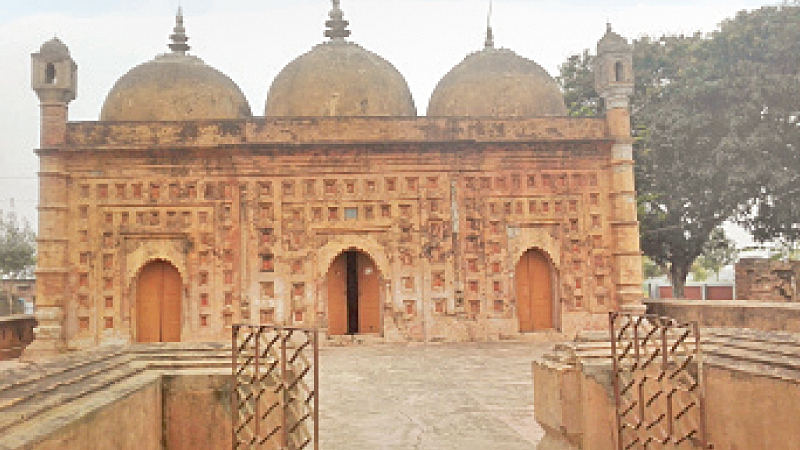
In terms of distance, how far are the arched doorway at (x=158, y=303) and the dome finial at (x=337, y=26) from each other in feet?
27.1

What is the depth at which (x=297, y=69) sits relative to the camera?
15.1 m

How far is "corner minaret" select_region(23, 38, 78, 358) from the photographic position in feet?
40.0

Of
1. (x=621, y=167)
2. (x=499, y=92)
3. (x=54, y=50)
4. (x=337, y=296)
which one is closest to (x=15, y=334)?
(x=54, y=50)

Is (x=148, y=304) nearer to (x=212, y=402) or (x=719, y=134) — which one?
(x=212, y=402)

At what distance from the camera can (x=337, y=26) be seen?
1720 centimetres

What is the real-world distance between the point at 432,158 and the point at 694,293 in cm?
2067

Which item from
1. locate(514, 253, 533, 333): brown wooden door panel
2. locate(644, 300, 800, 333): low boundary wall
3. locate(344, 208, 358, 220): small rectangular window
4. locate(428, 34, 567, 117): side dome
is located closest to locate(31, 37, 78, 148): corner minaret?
locate(344, 208, 358, 220): small rectangular window

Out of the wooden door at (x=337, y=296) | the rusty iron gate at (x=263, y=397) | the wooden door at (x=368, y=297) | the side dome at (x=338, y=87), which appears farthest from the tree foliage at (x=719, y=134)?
the rusty iron gate at (x=263, y=397)

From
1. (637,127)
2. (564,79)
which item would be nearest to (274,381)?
(637,127)

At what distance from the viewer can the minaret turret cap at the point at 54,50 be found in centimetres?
1303

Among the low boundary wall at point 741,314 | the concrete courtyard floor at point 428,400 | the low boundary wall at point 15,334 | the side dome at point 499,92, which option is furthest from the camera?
the side dome at point 499,92

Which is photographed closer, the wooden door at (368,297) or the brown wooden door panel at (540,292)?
the wooden door at (368,297)

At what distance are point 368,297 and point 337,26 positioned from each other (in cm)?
835

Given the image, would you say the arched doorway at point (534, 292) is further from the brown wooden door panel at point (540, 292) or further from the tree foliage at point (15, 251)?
the tree foliage at point (15, 251)
